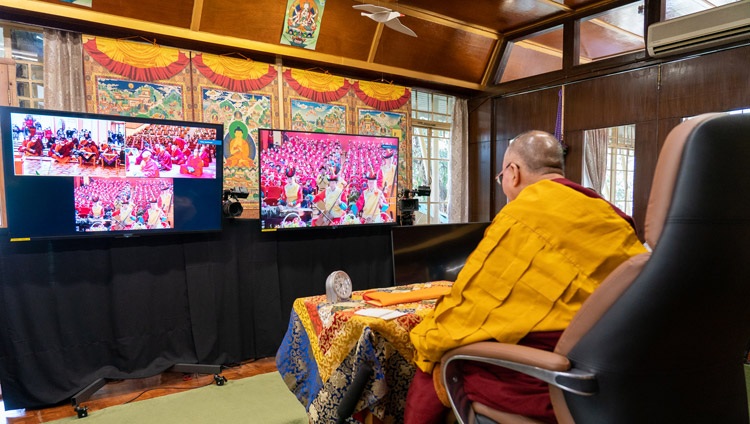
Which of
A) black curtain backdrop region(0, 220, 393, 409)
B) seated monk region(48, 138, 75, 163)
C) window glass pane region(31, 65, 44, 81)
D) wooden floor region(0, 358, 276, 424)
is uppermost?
window glass pane region(31, 65, 44, 81)

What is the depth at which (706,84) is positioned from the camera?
11.9 ft

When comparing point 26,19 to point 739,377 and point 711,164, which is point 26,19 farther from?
point 739,377

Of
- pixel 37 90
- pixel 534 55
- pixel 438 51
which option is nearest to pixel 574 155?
pixel 534 55

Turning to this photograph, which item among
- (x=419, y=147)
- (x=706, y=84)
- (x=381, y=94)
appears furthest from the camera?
(x=419, y=147)

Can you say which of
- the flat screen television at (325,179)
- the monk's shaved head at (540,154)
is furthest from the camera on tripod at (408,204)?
the monk's shaved head at (540,154)

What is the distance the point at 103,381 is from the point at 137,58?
2.35 m

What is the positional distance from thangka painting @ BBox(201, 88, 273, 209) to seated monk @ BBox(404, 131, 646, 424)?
284 cm

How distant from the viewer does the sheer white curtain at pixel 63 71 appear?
314 cm

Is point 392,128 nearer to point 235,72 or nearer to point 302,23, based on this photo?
point 302,23

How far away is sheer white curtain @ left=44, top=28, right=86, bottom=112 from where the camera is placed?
314cm

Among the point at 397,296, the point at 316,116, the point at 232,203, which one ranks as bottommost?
the point at 397,296

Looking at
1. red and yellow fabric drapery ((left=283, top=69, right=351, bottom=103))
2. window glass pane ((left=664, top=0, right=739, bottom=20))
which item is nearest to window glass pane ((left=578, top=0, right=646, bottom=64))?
window glass pane ((left=664, top=0, right=739, bottom=20))

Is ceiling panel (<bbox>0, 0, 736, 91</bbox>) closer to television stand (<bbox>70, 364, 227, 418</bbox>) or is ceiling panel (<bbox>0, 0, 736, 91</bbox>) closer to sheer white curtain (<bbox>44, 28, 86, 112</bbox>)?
sheer white curtain (<bbox>44, 28, 86, 112</bbox>)

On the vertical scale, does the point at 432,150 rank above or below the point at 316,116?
below
